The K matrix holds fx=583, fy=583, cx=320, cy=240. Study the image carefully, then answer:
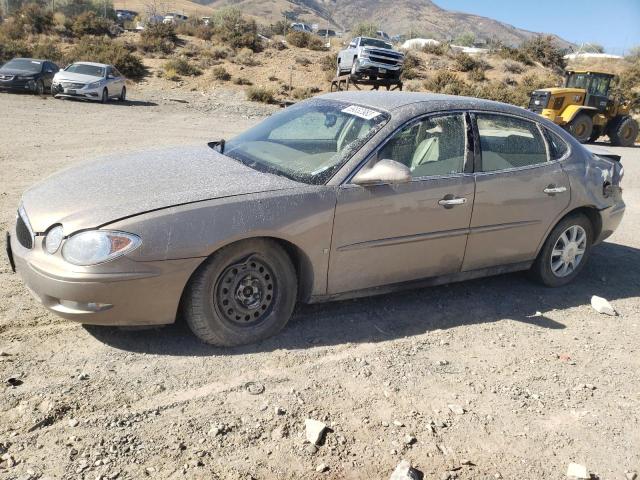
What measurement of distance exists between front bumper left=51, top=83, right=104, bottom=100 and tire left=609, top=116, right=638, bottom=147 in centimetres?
1809

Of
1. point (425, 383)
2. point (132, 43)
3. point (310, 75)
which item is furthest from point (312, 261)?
point (132, 43)

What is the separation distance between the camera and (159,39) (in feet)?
116

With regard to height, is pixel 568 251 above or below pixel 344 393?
above

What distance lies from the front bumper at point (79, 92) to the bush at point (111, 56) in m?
9.37

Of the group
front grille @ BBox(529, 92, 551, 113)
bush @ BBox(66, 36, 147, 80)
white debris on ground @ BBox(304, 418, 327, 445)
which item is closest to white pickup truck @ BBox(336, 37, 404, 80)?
front grille @ BBox(529, 92, 551, 113)

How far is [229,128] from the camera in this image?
1603 cm

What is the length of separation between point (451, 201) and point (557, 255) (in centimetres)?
158

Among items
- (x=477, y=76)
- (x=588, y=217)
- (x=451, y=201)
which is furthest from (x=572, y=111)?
(x=451, y=201)

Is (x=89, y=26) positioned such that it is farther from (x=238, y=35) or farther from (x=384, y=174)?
(x=384, y=174)

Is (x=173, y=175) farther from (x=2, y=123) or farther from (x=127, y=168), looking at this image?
(x=2, y=123)

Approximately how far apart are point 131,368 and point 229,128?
13.3 meters

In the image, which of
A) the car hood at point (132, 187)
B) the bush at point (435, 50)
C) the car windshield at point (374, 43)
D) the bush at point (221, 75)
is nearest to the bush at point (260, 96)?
the car windshield at point (374, 43)

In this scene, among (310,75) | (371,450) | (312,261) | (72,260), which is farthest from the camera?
(310,75)

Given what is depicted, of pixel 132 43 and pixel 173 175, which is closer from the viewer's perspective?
pixel 173 175
